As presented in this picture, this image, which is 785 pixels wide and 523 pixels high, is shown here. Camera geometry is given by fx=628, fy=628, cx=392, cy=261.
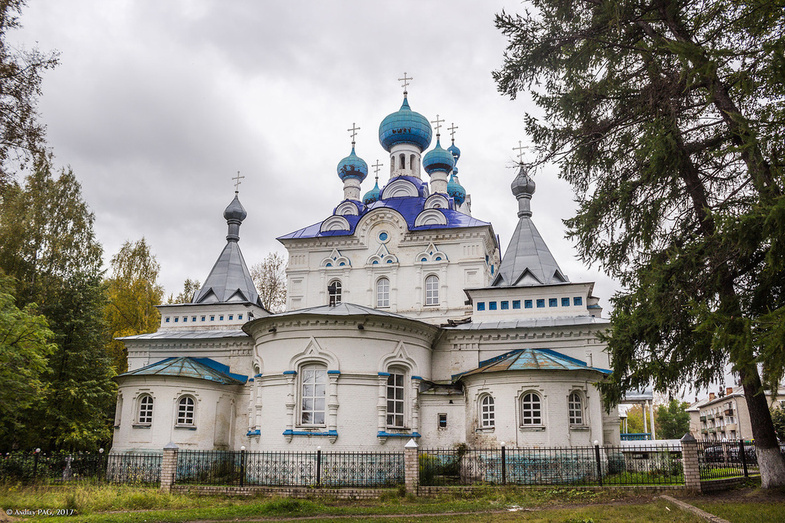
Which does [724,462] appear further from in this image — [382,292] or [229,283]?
[229,283]

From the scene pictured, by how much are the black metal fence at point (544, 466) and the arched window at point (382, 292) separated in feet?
23.1

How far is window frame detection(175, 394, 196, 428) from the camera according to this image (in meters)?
17.5

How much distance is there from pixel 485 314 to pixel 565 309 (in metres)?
2.31

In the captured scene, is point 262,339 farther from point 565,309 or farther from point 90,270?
point 90,270

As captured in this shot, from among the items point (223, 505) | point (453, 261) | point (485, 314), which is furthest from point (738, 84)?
point (453, 261)

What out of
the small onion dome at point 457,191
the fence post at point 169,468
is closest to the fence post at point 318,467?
the fence post at point 169,468

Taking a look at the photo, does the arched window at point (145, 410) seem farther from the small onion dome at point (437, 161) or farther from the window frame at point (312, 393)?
the small onion dome at point (437, 161)

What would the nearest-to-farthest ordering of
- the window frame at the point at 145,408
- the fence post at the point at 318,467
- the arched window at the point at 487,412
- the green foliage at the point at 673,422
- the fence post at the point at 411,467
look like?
the fence post at the point at 411,467, the fence post at the point at 318,467, the arched window at the point at 487,412, the window frame at the point at 145,408, the green foliage at the point at 673,422

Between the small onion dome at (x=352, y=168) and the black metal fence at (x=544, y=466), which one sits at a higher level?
the small onion dome at (x=352, y=168)

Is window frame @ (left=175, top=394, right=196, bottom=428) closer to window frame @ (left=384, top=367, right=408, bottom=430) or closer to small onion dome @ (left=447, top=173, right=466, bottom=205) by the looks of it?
window frame @ (left=384, top=367, right=408, bottom=430)

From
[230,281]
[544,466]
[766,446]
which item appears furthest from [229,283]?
[766,446]

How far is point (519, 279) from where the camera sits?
1892cm

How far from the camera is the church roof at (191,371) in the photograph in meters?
17.5

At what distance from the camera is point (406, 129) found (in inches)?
975
